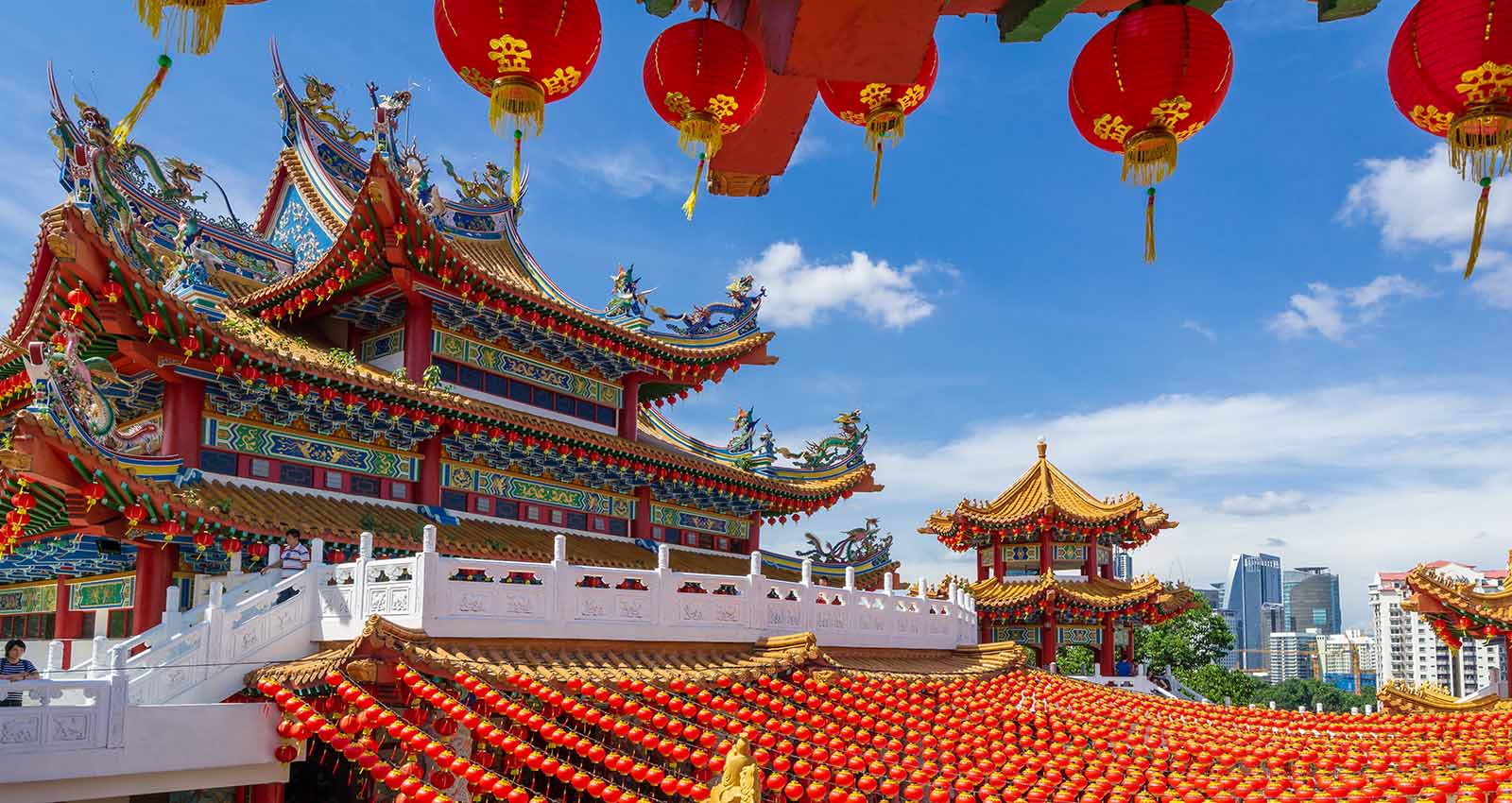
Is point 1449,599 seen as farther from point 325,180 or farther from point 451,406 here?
point 325,180

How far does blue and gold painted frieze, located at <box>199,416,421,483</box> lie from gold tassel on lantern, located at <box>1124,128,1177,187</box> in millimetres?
10330

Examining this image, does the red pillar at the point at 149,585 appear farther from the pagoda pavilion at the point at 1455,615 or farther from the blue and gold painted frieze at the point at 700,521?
the pagoda pavilion at the point at 1455,615

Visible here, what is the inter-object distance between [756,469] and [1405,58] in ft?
50.0

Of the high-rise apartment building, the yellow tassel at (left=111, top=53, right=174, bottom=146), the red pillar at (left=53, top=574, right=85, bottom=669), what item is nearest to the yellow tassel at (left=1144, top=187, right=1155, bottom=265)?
the yellow tassel at (left=111, top=53, right=174, bottom=146)

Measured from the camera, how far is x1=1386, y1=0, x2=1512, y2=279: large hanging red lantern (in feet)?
9.00

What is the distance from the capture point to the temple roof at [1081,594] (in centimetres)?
2223

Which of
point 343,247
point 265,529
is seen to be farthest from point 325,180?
point 265,529

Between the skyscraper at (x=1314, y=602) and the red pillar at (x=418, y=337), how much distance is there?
6327 inches

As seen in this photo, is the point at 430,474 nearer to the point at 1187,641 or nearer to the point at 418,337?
the point at 418,337

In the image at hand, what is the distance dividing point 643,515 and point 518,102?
43.9 feet

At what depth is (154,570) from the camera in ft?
34.2

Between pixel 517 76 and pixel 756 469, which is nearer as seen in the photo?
pixel 517 76

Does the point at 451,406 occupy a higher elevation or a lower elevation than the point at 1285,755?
higher

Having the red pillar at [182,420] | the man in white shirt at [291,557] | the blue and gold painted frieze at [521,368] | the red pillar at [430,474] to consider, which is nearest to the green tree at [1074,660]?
the blue and gold painted frieze at [521,368]
